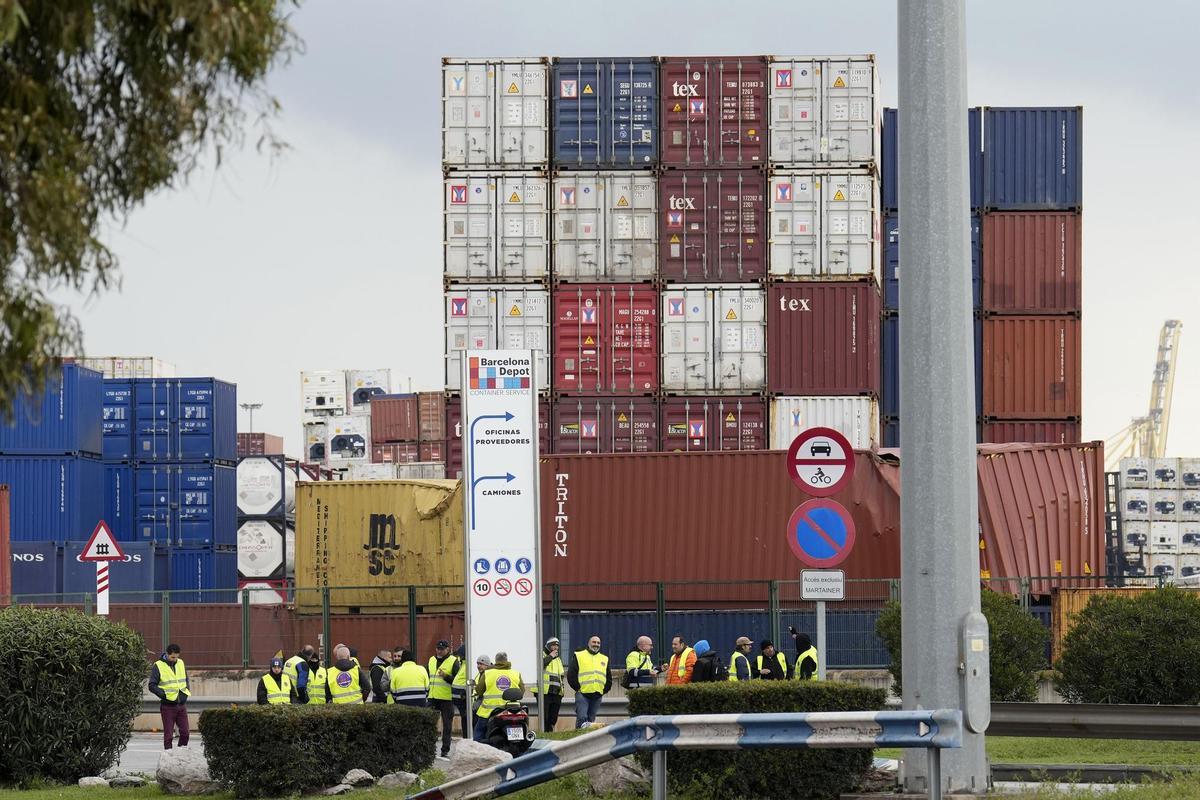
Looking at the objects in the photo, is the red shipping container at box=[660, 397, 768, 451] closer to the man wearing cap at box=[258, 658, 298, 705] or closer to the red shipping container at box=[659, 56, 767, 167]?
the red shipping container at box=[659, 56, 767, 167]

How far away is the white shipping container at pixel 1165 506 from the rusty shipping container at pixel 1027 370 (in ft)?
46.0

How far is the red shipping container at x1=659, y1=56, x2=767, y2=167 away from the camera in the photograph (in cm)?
3544

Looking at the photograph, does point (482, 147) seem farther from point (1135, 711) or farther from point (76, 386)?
point (1135, 711)

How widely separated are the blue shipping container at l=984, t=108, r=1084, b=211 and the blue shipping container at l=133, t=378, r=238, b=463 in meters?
19.7

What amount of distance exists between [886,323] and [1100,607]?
63.8 feet

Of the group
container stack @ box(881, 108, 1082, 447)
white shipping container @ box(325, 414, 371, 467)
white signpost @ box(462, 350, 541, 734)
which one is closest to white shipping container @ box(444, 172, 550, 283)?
container stack @ box(881, 108, 1082, 447)

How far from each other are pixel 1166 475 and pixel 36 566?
29.7 m

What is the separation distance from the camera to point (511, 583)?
18969mm

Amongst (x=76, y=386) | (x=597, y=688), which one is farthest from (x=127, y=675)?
(x=76, y=386)

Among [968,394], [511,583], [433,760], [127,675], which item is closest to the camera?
[968,394]

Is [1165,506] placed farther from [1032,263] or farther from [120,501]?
[120,501]

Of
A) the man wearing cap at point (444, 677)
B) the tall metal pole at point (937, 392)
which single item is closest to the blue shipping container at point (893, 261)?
the man wearing cap at point (444, 677)

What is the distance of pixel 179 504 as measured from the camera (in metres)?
45.1

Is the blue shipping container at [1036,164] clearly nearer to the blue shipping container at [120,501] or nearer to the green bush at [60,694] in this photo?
the blue shipping container at [120,501]
